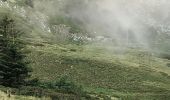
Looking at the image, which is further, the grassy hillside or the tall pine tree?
the grassy hillside

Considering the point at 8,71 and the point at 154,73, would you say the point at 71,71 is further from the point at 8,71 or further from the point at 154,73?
the point at 8,71

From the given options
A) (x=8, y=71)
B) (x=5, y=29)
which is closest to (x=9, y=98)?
(x=8, y=71)

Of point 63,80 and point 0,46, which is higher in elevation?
point 0,46

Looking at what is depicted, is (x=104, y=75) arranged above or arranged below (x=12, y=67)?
below

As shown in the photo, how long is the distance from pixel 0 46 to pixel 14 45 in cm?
391

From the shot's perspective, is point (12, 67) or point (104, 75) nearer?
point (12, 67)

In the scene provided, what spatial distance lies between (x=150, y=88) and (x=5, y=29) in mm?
94818

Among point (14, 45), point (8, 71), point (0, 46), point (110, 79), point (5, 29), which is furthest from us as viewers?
point (110, 79)

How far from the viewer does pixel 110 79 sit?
536ft

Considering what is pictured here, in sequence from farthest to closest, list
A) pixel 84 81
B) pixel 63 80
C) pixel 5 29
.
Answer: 1. pixel 84 81
2. pixel 5 29
3. pixel 63 80

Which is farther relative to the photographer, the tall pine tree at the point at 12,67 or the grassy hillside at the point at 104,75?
the grassy hillside at the point at 104,75

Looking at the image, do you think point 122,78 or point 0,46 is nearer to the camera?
point 0,46

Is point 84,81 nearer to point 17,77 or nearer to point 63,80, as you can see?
point 63,80

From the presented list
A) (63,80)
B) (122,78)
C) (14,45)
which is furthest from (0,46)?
(122,78)
